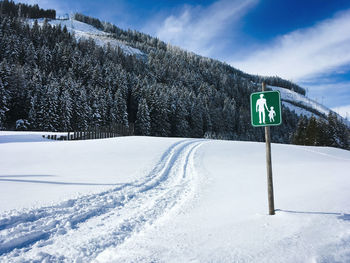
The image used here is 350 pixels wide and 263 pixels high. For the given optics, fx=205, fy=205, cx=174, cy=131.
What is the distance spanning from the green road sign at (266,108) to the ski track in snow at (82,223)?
9.90 feet

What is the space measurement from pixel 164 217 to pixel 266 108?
10.3 feet

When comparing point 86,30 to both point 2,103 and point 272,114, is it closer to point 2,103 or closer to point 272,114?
point 2,103

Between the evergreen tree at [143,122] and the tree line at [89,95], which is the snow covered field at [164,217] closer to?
the tree line at [89,95]

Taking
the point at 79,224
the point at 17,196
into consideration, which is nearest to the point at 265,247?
the point at 79,224

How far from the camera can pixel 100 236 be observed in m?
3.63

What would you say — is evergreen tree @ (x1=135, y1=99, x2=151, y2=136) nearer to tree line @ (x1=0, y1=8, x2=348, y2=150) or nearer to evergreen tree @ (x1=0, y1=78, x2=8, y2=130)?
tree line @ (x1=0, y1=8, x2=348, y2=150)

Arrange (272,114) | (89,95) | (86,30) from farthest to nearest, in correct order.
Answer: (86,30) → (89,95) → (272,114)

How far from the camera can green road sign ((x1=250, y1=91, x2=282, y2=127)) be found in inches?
156

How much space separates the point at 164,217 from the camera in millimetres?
4520

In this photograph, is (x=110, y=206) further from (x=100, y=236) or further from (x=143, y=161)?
(x=143, y=161)

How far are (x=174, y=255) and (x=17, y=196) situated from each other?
4.65 m

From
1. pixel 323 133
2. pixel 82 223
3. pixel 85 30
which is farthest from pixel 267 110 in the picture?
pixel 85 30

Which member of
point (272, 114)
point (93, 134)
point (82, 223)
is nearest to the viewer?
point (272, 114)

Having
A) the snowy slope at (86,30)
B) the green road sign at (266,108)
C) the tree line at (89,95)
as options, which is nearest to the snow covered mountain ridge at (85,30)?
the snowy slope at (86,30)
